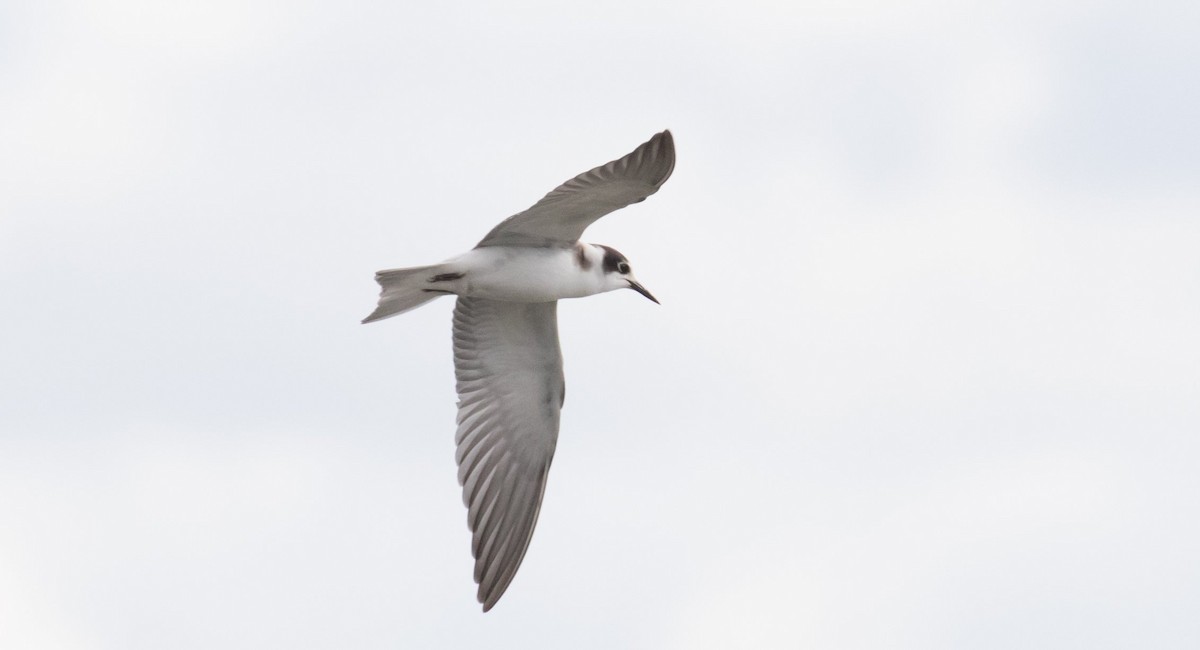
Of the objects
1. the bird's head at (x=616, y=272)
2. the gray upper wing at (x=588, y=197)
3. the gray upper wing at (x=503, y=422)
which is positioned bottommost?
the gray upper wing at (x=503, y=422)

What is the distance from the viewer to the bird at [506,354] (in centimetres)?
1305

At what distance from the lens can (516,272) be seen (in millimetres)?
13047

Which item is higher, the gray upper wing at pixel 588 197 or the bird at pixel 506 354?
the gray upper wing at pixel 588 197

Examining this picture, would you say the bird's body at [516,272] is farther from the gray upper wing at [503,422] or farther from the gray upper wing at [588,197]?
the gray upper wing at [503,422]

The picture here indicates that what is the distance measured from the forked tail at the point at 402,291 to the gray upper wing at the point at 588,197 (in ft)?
1.58

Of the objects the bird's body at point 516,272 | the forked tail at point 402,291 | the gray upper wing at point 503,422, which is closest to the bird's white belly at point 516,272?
the bird's body at point 516,272

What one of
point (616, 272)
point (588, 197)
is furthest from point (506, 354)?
point (588, 197)

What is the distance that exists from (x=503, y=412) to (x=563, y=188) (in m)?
3.14

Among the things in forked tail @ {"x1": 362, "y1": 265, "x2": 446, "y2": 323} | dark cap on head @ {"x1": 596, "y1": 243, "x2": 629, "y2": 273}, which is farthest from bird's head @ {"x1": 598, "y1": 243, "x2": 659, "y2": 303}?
forked tail @ {"x1": 362, "y1": 265, "x2": 446, "y2": 323}

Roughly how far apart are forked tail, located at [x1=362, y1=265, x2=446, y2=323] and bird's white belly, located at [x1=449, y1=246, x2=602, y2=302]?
204 mm

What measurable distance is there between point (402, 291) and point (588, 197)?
1646mm

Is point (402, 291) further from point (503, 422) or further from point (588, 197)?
point (503, 422)

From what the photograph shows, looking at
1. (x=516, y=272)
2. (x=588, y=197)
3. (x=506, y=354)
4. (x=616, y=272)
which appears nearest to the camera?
(x=588, y=197)

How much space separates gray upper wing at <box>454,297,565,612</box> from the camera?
14.5 m
